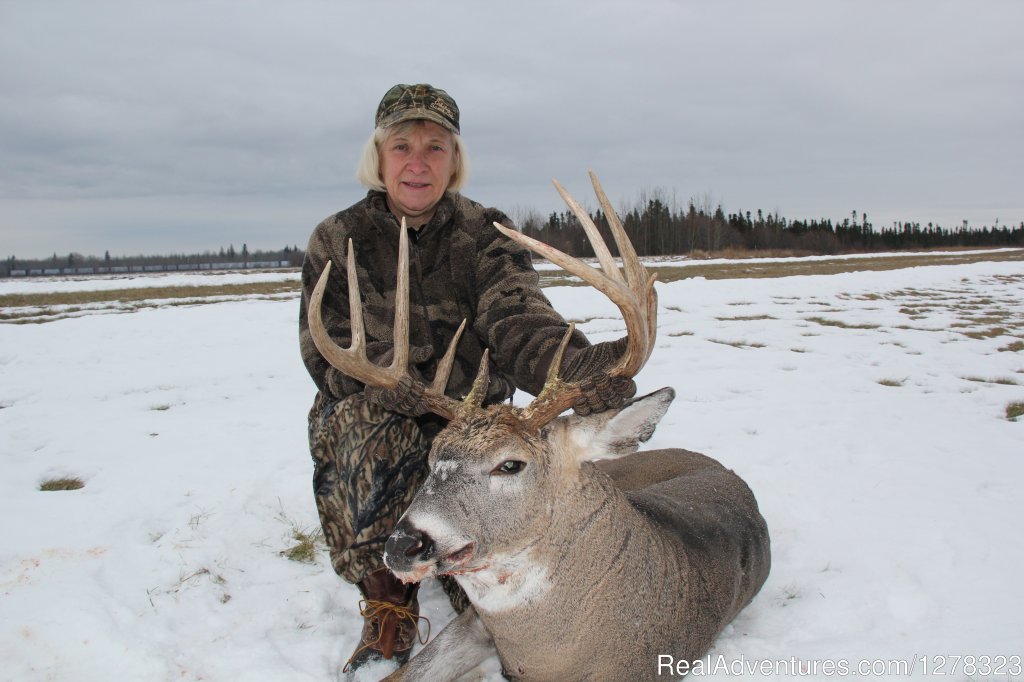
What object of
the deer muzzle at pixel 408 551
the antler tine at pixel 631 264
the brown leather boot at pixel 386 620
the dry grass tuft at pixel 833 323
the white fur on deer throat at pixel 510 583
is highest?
the antler tine at pixel 631 264

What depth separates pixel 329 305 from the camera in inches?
131

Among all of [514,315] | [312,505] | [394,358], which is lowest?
[312,505]

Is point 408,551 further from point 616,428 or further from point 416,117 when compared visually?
point 416,117

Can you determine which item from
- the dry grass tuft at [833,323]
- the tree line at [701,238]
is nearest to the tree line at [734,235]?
the tree line at [701,238]

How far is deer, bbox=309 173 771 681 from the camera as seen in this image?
2.26 metres

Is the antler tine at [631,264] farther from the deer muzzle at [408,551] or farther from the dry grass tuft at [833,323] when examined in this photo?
the dry grass tuft at [833,323]

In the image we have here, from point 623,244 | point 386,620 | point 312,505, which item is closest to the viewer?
point 623,244

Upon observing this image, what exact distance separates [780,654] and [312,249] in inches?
104

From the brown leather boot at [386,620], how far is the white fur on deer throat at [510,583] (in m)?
0.59

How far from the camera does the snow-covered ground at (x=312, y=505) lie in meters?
2.71

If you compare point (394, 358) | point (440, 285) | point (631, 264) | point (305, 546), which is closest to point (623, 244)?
point (631, 264)

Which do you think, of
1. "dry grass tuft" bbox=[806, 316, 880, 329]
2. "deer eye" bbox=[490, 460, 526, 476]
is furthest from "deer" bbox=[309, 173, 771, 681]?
"dry grass tuft" bbox=[806, 316, 880, 329]

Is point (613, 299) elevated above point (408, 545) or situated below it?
above

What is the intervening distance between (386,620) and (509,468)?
0.95 metres
